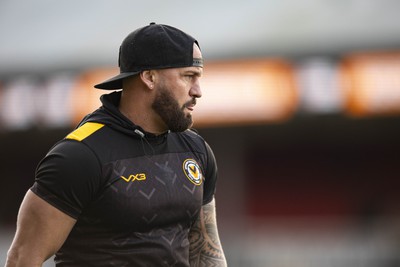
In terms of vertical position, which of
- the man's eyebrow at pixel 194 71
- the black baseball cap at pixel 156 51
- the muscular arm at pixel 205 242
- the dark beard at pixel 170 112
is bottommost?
the muscular arm at pixel 205 242

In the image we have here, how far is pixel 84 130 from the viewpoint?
12.2 ft

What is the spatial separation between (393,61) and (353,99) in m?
0.63

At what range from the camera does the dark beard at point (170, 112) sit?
12.5 ft

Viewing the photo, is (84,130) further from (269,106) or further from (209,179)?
(269,106)

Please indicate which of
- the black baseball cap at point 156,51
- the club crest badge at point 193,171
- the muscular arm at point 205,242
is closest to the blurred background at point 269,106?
the muscular arm at point 205,242

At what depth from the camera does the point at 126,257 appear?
368 cm

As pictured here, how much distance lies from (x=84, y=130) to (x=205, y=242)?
87cm

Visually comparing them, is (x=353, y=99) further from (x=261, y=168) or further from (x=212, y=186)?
(x=212, y=186)

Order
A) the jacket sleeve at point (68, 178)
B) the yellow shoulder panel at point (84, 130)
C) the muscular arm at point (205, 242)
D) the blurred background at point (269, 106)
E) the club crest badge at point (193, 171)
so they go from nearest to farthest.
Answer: the jacket sleeve at point (68, 178) → the yellow shoulder panel at point (84, 130) → the club crest badge at point (193, 171) → the muscular arm at point (205, 242) → the blurred background at point (269, 106)

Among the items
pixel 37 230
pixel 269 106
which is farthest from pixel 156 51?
pixel 269 106

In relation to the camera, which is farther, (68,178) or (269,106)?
(269,106)

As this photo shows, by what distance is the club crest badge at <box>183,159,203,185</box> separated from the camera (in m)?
3.93

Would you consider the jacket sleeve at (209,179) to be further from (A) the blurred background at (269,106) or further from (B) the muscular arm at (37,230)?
(A) the blurred background at (269,106)

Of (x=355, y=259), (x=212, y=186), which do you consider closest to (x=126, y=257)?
(x=212, y=186)
